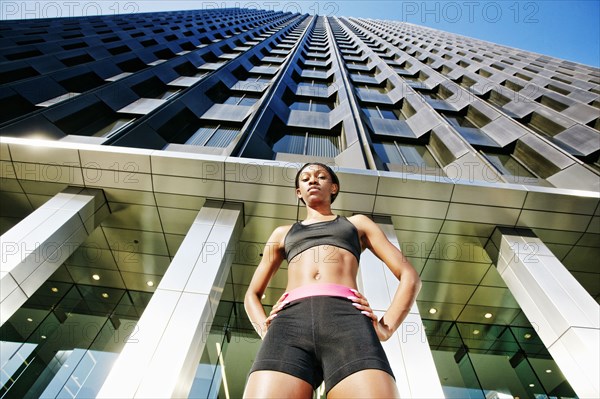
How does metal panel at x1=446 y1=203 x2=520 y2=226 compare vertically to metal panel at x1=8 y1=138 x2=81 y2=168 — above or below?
above

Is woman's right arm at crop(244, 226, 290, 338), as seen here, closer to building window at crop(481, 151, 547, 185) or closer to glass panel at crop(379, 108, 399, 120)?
building window at crop(481, 151, 547, 185)

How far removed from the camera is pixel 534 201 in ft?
23.4

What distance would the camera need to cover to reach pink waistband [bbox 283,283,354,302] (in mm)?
2535

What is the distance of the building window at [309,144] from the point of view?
12176 mm

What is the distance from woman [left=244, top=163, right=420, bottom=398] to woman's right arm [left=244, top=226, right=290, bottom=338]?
0.01 metres

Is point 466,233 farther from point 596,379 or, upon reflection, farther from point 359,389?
point 359,389

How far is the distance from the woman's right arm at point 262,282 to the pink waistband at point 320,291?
0.25 meters

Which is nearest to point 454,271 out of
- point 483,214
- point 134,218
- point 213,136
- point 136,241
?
point 483,214

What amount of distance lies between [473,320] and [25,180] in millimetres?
13983

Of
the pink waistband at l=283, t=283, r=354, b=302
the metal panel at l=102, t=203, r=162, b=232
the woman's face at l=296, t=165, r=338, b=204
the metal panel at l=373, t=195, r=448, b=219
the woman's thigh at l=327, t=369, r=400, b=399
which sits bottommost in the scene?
the woman's thigh at l=327, t=369, r=400, b=399

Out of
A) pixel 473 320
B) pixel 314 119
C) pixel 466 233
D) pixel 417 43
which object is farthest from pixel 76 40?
pixel 417 43

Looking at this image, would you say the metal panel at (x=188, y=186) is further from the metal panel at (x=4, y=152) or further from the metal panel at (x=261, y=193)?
the metal panel at (x=4, y=152)

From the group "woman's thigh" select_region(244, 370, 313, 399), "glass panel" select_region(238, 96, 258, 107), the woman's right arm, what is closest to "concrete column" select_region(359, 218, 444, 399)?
the woman's right arm

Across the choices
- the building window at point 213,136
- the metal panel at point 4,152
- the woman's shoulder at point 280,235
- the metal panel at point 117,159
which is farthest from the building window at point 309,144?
the woman's shoulder at point 280,235
